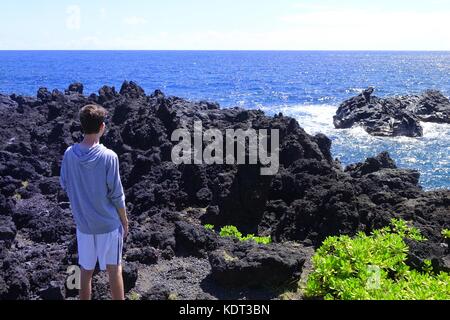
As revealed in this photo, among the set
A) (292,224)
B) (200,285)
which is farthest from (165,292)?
(292,224)

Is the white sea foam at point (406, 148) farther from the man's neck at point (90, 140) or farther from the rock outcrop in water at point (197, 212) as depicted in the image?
the man's neck at point (90, 140)

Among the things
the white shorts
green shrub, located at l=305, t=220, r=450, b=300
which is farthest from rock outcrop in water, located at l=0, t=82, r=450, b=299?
the white shorts

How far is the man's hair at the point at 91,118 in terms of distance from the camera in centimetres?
614

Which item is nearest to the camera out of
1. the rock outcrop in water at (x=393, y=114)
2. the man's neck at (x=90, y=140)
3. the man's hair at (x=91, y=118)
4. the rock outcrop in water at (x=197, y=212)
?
the man's hair at (x=91, y=118)

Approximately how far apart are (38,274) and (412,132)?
34.7 metres

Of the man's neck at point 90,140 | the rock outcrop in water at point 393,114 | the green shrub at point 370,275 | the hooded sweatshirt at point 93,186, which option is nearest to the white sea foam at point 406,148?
the rock outcrop in water at point 393,114

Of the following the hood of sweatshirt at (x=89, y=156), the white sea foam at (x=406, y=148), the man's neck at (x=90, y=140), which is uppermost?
the man's neck at (x=90, y=140)

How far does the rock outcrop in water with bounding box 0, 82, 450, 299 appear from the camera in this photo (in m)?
9.08

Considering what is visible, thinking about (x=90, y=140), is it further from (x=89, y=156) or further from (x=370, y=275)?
(x=370, y=275)

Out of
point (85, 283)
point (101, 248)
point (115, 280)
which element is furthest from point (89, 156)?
point (85, 283)

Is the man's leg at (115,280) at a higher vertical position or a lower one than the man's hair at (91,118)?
lower

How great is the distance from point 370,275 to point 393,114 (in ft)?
120
